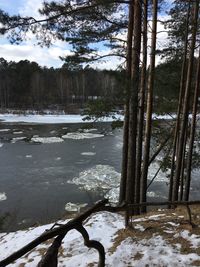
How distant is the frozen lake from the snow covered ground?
4.14 metres

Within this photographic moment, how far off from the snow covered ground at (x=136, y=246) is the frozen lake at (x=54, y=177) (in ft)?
13.6

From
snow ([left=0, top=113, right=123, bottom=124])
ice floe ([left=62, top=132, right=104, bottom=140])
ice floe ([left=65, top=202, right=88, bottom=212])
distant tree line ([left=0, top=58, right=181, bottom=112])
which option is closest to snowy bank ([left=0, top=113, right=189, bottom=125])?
snow ([left=0, top=113, right=123, bottom=124])

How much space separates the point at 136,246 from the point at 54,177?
38.8 ft

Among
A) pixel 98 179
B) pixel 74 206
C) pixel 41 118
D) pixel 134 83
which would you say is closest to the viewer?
pixel 134 83

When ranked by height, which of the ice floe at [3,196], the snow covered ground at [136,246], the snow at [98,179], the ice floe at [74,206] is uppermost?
the snow covered ground at [136,246]

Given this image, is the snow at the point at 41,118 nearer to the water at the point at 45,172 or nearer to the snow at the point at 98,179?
the water at the point at 45,172

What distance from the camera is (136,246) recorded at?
15.0 feet

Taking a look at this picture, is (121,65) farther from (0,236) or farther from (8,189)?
A: (8,189)

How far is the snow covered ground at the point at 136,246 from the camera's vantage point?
414 cm

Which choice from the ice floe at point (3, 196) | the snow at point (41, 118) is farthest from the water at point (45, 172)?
the snow at point (41, 118)

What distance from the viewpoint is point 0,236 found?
7332 mm

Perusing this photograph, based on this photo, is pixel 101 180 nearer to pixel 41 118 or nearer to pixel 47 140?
pixel 47 140

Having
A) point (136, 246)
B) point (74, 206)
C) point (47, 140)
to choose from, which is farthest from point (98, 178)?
point (47, 140)

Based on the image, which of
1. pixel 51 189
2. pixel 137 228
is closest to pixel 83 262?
pixel 137 228
